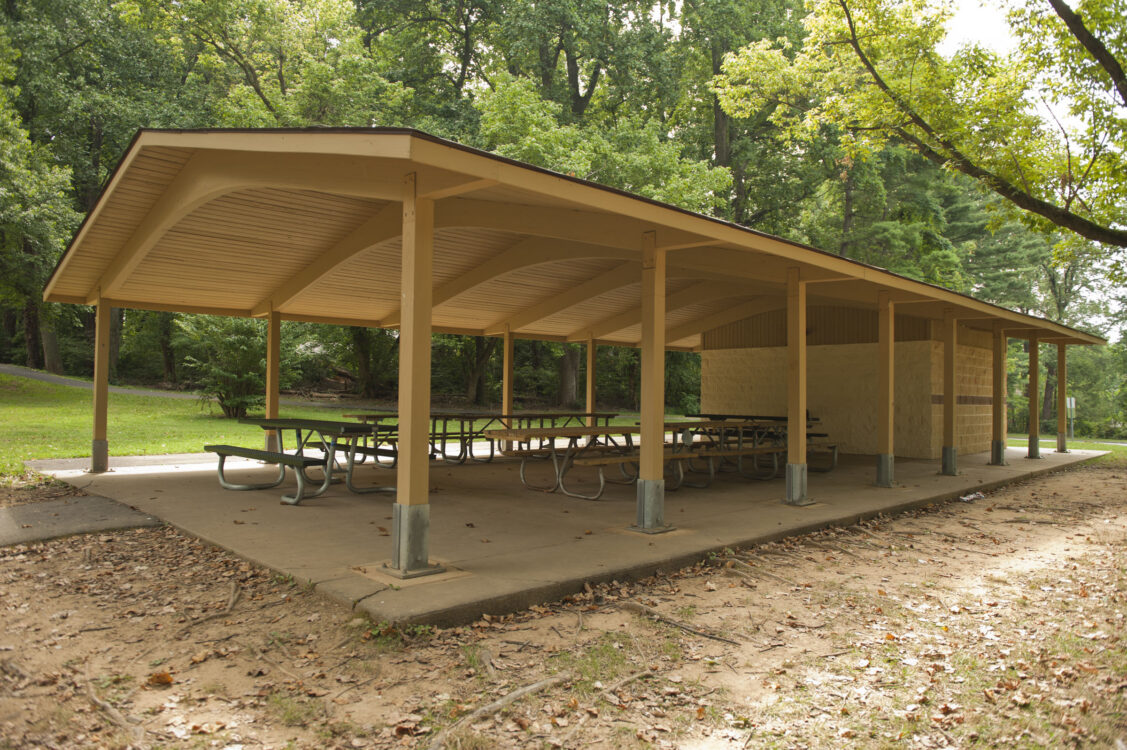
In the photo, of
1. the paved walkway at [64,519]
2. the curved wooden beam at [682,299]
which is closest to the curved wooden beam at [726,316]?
the curved wooden beam at [682,299]

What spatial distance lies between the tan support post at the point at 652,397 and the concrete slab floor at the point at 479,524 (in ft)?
0.88

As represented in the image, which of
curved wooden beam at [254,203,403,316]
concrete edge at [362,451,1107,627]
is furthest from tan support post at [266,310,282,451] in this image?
concrete edge at [362,451,1107,627]

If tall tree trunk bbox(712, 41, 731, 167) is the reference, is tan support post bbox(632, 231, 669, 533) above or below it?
below

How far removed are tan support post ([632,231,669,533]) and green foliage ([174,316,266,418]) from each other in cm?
1387

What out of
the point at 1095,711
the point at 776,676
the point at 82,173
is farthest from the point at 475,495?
the point at 82,173

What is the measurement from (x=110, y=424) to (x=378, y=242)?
12781 millimetres

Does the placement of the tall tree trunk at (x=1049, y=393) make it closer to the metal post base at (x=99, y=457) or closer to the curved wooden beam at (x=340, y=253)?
the curved wooden beam at (x=340, y=253)

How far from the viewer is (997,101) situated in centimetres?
1221

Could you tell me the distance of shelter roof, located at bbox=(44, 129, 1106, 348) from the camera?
185 inches

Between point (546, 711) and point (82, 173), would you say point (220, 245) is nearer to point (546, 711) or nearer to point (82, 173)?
point (546, 711)

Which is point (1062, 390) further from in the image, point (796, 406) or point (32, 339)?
point (32, 339)

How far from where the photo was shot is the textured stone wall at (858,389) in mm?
13148

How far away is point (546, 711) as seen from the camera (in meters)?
3.07

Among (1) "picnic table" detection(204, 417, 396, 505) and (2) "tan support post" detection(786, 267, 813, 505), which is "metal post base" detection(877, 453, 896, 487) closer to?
(2) "tan support post" detection(786, 267, 813, 505)
